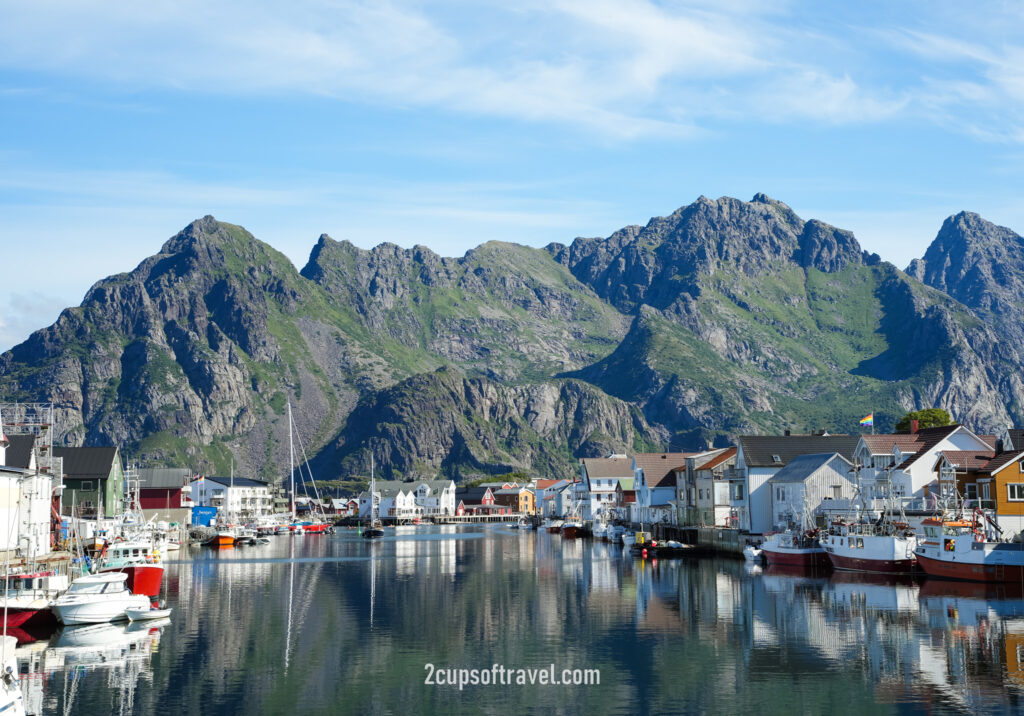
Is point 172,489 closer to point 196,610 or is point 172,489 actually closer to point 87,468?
point 87,468

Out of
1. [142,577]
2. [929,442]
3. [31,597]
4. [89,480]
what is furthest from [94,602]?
[929,442]

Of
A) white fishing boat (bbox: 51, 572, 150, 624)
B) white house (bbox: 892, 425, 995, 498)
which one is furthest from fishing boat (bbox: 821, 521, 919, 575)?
white fishing boat (bbox: 51, 572, 150, 624)

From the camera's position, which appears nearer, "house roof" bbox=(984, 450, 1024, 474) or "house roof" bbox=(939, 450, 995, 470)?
"house roof" bbox=(984, 450, 1024, 474)

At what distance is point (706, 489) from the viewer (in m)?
130

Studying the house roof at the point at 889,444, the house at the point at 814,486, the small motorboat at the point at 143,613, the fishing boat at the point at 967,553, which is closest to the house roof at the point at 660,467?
the house at the point at 814,486

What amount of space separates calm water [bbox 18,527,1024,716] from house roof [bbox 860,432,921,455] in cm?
2717

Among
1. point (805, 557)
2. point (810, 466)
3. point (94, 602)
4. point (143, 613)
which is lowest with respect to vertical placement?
point (805, 557)

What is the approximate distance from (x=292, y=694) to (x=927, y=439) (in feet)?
279

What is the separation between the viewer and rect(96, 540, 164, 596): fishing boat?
234 ft

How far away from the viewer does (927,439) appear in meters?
106

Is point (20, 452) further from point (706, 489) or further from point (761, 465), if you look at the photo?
point (706, 489)

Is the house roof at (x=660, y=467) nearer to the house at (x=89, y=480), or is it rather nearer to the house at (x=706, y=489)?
the house at (x=706, y=489)

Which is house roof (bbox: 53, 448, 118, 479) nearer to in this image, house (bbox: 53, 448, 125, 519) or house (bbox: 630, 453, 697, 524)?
house (bbox: 53, 448, 125, 519)

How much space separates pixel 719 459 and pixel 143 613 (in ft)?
277
